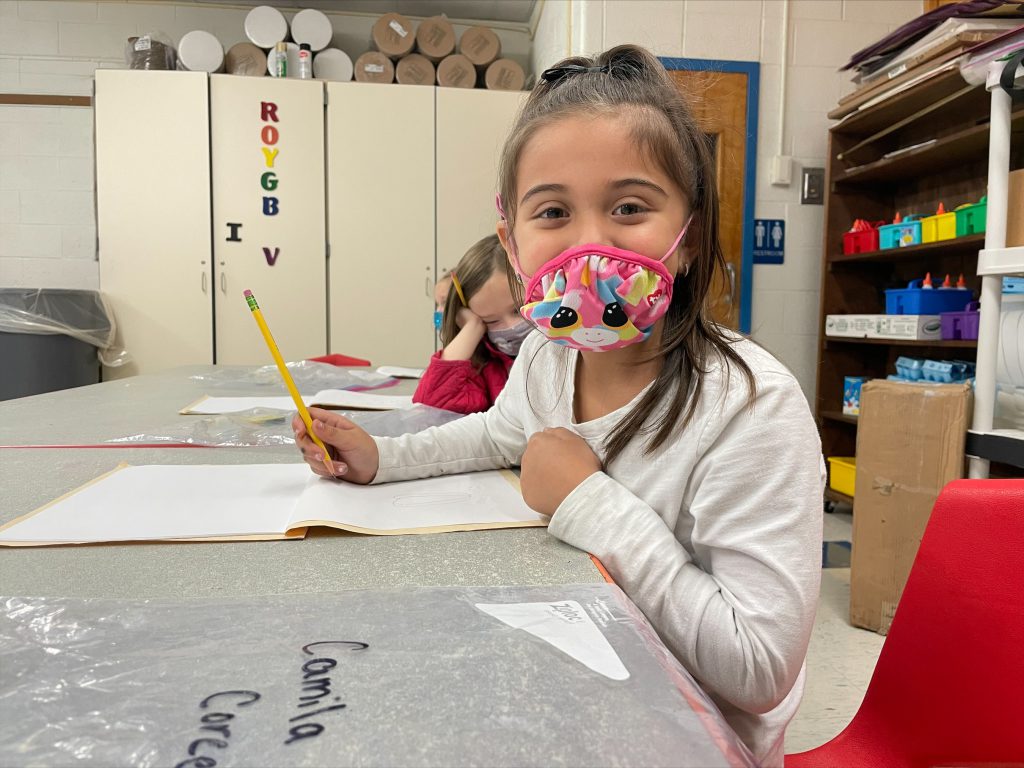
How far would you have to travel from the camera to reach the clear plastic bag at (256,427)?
1024 millimetres

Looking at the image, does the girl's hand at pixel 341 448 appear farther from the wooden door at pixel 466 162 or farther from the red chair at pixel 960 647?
the wooden door at pixel 466 162

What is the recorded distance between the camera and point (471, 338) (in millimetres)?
1393

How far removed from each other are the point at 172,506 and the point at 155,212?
3469mm

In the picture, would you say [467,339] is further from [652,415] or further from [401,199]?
[401,199]

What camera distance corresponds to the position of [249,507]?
0.66 m

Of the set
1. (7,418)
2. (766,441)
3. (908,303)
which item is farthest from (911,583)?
(908,303)

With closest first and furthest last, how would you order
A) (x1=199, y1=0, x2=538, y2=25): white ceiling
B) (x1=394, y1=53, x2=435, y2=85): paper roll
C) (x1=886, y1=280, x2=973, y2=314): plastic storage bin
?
(x1=886, y1=280, x2=973, y2=314): plastic storage bin → (x1=394, y1=53, x2=435, y2=85): paper roll → (x1=199, y1=0, x2=538, y2=25): white ceiling

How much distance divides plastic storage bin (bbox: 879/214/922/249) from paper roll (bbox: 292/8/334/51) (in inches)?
114

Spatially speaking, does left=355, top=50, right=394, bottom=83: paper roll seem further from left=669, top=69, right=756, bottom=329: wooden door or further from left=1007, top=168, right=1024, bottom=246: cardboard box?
left=1007, top=168, right=1024, bottom=246: cardboard box

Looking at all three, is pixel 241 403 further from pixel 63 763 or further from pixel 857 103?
pixel 857 103

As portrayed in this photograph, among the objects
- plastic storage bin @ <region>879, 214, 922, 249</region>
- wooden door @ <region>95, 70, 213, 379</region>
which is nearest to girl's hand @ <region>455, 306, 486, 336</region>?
plastic storage bin @ <region>879, 214, 922, 249</region>

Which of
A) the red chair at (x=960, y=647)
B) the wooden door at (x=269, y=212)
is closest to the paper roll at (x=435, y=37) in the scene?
the wooden door at (x=269, y=212)

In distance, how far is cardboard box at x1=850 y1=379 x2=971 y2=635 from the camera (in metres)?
1.56

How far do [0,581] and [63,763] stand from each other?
0.85 ft
